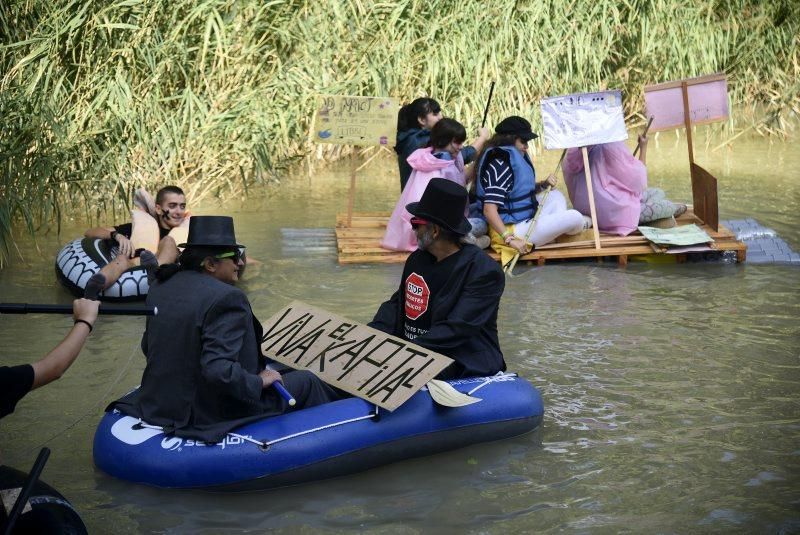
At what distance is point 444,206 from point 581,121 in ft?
13.3

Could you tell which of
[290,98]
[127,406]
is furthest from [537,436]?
[290,98]

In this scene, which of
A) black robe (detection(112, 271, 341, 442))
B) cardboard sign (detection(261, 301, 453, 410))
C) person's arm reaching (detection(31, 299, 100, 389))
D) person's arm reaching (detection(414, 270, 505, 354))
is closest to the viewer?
person's arm reaching (detection(31, 299, 100, 389))

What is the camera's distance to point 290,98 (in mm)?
11609

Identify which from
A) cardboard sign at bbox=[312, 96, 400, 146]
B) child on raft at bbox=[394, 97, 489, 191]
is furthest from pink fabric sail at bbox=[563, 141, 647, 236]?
cardboard sign at bbox=[312, 96, 400, 146]

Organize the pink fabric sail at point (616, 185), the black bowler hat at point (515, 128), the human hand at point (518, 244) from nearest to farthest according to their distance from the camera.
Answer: the human hand at point (518, 244)
the black bowler hat at point (515, 128)
the pink fabric sail at point (616, 185)

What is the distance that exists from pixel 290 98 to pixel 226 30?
3.31 ft

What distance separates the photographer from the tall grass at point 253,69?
32.8 feet

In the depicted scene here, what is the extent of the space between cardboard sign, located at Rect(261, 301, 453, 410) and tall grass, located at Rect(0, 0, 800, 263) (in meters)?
3.33

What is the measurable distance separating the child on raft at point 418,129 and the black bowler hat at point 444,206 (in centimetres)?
397

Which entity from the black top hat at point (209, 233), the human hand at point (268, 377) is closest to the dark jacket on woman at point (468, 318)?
the human hand at point (268, 377)

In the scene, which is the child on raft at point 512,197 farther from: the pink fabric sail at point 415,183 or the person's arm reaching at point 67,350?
the person's arm reaching at point 67,350

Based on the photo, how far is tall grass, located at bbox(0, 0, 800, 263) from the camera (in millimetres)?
10000

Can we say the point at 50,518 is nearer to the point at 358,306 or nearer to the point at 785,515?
the point at 785,515

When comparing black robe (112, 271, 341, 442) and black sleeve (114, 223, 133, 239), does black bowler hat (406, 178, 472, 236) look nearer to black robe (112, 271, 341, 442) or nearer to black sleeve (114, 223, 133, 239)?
black robe (112, 271, 341, 442)
